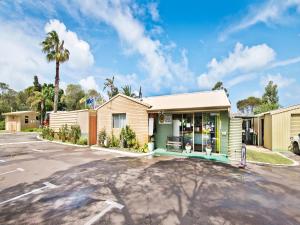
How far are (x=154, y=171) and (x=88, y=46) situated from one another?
14964 millimetres

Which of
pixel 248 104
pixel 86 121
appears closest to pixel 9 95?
pixel 86 121

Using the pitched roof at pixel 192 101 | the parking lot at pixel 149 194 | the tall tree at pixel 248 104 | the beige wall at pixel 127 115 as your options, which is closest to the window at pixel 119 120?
the beige wall at pixel 127 115

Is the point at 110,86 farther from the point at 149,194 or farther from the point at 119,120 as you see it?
the point at 149,194

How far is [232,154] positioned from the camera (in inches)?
439

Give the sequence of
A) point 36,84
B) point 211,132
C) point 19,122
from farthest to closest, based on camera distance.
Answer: point 36,84 → point 19,122 → point 211,132

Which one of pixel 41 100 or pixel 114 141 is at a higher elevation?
pixel 41 100

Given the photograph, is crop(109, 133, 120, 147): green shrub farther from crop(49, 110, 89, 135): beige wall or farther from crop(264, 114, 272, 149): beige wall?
crop(264, 114, 272, 149): beige wall

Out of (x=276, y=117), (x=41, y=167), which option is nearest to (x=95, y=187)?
(x=41, y=167)

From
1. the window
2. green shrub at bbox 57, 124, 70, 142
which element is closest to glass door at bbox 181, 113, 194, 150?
the window

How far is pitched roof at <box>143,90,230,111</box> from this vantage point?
1116 centimetres

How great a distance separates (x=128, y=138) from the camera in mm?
13703

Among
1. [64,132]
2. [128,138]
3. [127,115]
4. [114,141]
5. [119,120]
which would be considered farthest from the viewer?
[64,132]

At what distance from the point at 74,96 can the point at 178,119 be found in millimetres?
38509

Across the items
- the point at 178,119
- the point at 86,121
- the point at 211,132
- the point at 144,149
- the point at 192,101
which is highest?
the point at 192,101
